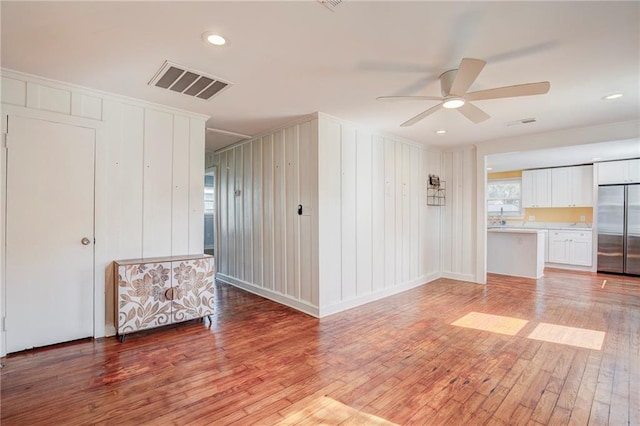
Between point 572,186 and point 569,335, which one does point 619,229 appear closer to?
point 572,186

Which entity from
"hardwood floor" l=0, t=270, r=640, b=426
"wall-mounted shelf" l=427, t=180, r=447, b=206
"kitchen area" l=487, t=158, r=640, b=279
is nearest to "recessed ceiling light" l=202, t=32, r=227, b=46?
"hardwood floor" l=0, t=270, r=640, b=426

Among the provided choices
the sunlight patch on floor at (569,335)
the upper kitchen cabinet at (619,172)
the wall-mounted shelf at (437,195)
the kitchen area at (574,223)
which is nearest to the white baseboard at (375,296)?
the wall-mounted shelf at (437,195)

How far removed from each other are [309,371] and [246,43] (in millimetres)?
2596

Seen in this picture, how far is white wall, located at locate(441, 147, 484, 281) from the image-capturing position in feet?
18.7

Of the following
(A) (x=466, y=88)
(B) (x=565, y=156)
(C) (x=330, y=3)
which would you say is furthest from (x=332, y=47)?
(B) (x=565, y=156)

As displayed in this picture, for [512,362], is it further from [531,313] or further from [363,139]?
[363,139]

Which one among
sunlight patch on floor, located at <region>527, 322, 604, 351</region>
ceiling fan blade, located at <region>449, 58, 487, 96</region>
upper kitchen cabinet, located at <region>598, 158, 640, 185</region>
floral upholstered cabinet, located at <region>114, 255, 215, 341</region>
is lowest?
sunlight patch on floor, located at <region>527, 322, 604, 351</region>

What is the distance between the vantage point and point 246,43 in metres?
2.24

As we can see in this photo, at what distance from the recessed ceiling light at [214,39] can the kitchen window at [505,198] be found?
846 centimetres

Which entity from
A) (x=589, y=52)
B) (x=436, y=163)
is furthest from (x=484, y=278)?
(x=589, y=52)

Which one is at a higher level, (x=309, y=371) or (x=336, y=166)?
(x=336, y=166)

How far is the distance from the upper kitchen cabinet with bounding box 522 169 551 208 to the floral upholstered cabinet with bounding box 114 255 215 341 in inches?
309

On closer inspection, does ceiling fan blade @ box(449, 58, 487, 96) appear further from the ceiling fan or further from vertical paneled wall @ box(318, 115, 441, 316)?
vertical paneled wall @ box(318, 115, 441, 316)

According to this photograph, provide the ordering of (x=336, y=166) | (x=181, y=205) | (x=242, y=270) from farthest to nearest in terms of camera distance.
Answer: (x=242, y=270)
(x=336, y=166)
(x=181, y=205)
